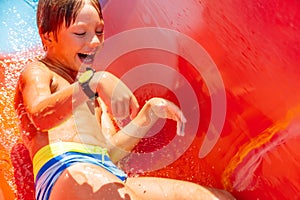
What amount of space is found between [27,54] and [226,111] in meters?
0.88

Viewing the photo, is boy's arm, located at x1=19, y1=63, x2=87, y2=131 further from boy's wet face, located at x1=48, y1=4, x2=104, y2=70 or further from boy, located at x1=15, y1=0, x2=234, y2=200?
boy's wet face, located at x1=48, y1=4, x2=104, y2=70

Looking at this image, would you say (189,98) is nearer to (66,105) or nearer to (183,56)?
(183,56)

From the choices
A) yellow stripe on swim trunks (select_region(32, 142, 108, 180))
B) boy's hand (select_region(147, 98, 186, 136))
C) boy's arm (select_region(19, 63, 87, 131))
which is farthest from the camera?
boy's hand (select_region(147, 98, 186, 136))

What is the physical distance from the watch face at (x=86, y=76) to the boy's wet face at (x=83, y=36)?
0.12 meters

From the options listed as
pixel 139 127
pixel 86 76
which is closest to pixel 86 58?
pixel 86 76

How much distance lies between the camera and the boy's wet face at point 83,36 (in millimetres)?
1384

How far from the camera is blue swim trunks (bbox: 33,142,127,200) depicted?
4.35 feet

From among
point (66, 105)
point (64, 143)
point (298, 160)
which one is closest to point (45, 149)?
point (64, 143)

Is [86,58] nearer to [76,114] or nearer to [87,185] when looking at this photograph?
[76,114]

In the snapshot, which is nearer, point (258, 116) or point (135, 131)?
point (258, 116)

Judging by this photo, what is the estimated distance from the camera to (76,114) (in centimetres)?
143

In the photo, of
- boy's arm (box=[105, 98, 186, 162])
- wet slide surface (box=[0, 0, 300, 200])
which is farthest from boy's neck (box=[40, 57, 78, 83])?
wet slide surface (box=[0, 0, 300, 200])

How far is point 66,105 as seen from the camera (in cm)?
123

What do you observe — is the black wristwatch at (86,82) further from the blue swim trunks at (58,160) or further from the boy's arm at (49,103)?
the blue swim trunks at (58,160)
